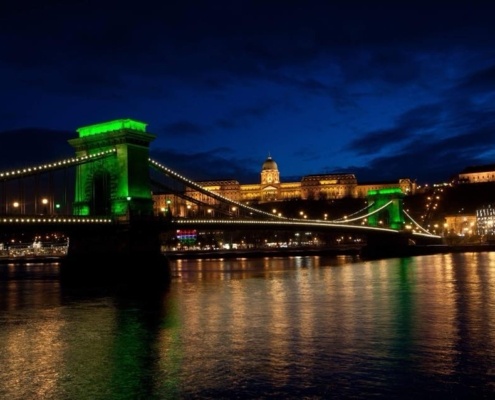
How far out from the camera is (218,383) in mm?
11570

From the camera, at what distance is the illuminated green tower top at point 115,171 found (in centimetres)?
4241

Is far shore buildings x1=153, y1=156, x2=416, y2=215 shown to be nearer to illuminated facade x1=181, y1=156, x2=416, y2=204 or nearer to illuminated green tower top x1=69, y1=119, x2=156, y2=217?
illuminated facade x1=181, y1=156, x2=416, y2=204

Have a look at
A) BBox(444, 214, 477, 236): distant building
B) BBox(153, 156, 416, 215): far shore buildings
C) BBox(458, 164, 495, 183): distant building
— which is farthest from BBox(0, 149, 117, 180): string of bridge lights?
BBox(458, 164, 495, 183): distant building

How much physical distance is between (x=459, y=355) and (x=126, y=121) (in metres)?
32.4

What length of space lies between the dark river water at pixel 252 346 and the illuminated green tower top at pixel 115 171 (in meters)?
15.5

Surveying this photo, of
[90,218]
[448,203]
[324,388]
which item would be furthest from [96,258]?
[448,203]

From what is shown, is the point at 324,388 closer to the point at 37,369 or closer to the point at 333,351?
the point at 333,351

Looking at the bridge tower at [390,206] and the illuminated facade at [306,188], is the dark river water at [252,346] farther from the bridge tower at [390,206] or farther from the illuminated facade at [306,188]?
the illuminated facade at [306,188]

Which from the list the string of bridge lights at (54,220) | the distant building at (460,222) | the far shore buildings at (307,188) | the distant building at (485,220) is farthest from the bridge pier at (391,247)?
the far shore buildings at (307,188)

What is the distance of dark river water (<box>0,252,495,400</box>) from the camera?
442 inches

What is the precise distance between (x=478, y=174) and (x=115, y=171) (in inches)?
5518

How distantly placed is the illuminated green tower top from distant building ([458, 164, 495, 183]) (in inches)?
5368

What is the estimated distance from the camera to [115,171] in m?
43.0

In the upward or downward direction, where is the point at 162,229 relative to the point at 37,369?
upward
